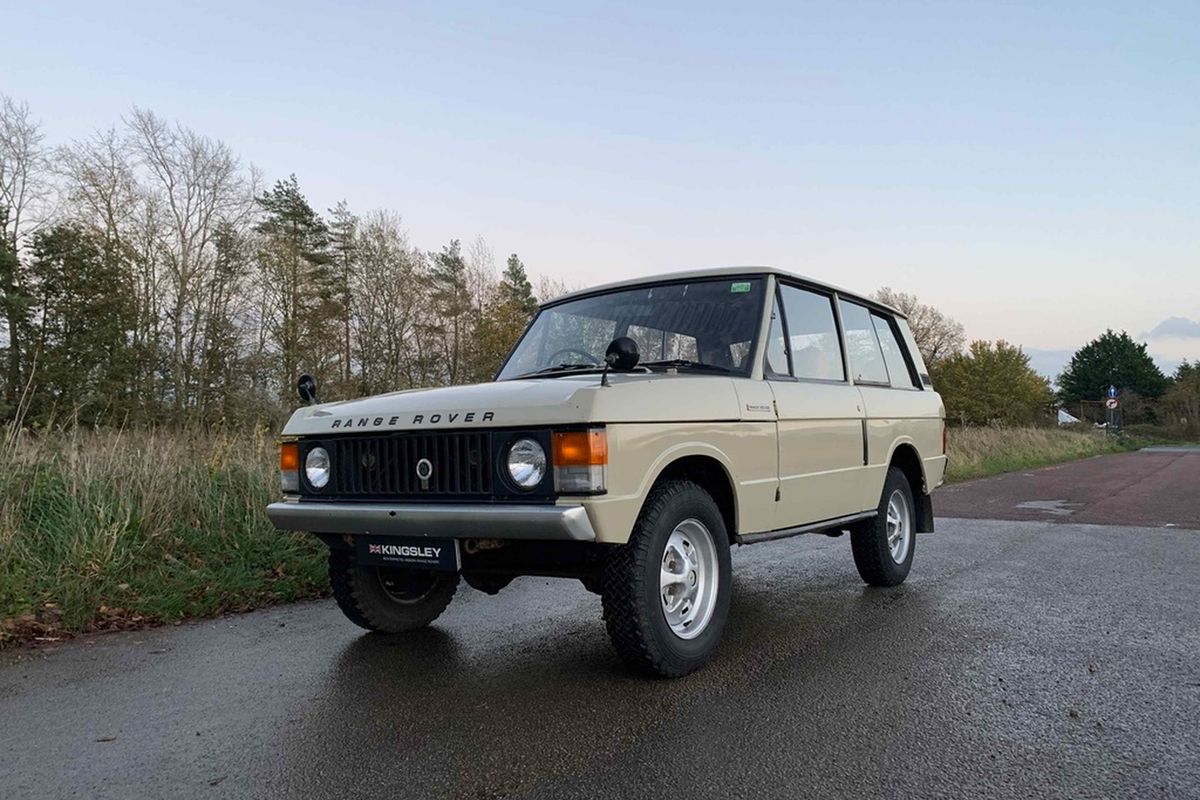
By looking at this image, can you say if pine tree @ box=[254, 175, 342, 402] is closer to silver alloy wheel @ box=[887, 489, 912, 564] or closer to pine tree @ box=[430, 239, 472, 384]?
pine tree @ box=[430, 239, 472, 384]

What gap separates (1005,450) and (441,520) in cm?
2586

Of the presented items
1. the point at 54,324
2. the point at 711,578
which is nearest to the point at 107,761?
the point at 711,578

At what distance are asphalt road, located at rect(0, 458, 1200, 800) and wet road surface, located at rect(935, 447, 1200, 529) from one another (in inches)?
218

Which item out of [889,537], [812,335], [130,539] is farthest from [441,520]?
[889,537]

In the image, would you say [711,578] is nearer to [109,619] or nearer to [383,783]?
[383,783]

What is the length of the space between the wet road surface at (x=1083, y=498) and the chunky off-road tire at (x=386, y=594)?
8088mm

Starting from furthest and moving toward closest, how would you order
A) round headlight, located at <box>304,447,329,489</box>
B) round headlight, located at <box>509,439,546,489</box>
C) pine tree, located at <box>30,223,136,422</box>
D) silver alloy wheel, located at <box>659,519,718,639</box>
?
1. pine tree, located at <box>30,223,136,422</box>
2. round headlight, located at <box>304,447,329,489</box>
3. silver alloy wheel, located at <box>659,519,718,639</box>
4. round headlight, located at <box>509,439,546,489</box>

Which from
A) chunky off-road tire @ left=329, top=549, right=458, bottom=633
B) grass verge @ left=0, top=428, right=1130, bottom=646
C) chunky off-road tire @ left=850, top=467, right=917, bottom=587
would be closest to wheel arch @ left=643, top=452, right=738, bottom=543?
chunky off-road tire @ left=329, top=549, right=458, bottom=633

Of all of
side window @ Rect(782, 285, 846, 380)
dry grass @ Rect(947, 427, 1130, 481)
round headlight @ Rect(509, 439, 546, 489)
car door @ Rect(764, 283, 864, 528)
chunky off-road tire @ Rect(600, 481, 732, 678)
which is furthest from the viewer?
dry grass @ Rect(947, 427, 1130, 481)

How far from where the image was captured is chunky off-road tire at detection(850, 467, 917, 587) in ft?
18.7

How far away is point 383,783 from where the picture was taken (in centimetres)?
263

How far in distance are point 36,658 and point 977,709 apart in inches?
181

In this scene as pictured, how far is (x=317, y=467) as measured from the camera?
4148 millimetres

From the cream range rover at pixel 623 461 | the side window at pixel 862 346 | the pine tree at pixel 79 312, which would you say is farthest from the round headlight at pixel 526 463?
the pine tree at pixel 79 312
